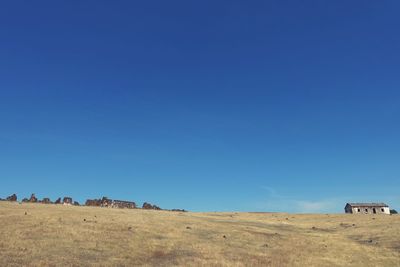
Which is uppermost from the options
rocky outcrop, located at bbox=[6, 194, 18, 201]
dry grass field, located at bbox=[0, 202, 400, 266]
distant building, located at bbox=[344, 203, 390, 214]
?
distant building, located at bbox=[344, 203, 390, 214]

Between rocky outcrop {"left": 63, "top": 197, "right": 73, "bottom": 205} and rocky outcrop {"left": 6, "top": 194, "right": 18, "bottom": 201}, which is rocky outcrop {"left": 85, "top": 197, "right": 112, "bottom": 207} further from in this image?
rocky outcrop {"left": 6, "top": 194, "right": 18, "bottom": 201}

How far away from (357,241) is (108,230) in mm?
27458

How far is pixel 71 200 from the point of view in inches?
3103

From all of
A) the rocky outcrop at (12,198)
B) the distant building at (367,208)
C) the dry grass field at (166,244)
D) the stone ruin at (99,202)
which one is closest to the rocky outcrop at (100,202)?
the stone ruin at (99,202)

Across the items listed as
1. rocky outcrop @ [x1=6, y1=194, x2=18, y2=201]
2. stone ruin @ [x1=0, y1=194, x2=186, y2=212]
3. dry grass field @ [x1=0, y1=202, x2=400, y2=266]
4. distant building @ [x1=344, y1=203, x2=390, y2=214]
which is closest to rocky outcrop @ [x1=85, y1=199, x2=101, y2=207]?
stone ruin @ [x1=0, y1=194, x2=186, y2=212]

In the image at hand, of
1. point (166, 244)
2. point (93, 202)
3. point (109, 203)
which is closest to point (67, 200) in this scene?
point (93, 202)

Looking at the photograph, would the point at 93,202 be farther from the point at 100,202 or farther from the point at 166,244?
the point at 166,244

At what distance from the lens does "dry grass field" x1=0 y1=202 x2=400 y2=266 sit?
31047 millimetres

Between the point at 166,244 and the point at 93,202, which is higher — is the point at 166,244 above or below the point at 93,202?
below

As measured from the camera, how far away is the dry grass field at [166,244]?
102 ft

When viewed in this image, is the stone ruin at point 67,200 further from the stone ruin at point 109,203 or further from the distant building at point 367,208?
the distant building at point 367,208

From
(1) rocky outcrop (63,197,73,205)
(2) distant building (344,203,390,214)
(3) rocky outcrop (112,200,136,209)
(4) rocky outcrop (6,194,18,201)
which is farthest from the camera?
(2) distant building (344,203,390,214)

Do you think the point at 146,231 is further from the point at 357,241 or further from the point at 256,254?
the point at 357,241

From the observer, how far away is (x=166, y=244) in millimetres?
38219
